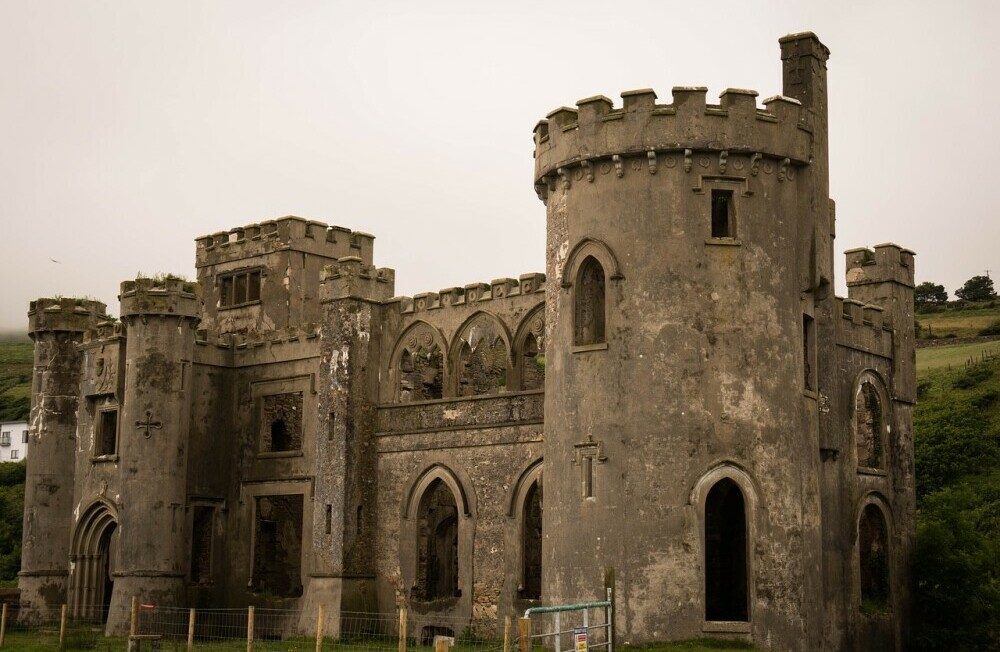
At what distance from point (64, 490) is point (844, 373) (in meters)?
A: 20.5

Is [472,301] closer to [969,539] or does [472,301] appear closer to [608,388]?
[608,388]

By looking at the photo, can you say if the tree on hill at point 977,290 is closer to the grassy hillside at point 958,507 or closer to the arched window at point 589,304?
the grassy hillside at point 958,507

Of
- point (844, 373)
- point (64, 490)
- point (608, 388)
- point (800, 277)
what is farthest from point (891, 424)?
point (64, 490)

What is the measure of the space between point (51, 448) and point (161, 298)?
717 centimetres

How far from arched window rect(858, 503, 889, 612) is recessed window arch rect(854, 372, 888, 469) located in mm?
1045

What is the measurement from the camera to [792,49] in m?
24.1

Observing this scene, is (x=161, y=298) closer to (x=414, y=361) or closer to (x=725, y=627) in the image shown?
(x=414, y=361)

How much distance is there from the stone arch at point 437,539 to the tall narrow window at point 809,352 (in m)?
7.86

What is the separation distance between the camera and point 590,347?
21.9 meters

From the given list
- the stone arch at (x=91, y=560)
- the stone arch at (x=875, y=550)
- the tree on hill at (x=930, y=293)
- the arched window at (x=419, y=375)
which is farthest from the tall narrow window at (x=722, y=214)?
the tree on hill at (x=930, y=293)

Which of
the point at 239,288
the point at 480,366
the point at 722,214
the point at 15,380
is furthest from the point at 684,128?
the point at 15,380

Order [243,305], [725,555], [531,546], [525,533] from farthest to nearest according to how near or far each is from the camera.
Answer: [243,305]
[531,546]
[525,533]
[725,555]

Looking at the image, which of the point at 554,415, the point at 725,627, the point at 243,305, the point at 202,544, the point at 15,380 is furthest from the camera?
the point at 15,380

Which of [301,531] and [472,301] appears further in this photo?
[301,531]
